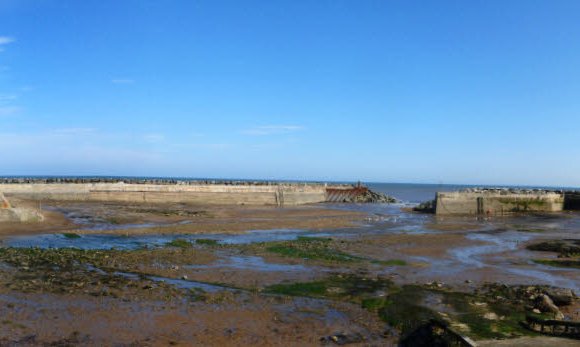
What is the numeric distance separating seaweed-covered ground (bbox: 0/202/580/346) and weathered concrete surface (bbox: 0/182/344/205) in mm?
25533

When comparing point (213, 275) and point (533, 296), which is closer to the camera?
point (533, 296)

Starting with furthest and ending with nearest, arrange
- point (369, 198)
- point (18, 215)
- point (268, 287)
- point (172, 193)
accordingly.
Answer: point (369, 198)
point (172, 193)
point (18, 215)
point (268, 287)

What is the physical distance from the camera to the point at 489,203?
49844 mm

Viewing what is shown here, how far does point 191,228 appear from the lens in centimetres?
3048

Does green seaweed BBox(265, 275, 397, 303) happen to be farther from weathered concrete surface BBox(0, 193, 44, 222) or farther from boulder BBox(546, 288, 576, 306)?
weathered concrete surface BBox(0, 193, 44, 222)

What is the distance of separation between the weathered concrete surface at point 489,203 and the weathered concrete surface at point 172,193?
22.0 m

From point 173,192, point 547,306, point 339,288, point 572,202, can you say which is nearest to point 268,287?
point 339,288

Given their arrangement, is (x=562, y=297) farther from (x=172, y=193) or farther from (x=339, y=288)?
(x=172, y=193)

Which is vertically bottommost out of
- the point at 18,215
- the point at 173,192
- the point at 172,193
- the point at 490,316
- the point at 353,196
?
the point at 490,316

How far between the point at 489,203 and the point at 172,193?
34523 mm

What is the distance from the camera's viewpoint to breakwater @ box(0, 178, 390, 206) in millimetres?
51781

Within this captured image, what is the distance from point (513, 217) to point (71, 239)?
3900 cm

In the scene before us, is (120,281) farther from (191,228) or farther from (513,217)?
(513,217)

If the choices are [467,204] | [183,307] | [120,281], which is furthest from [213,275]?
[467,204]
